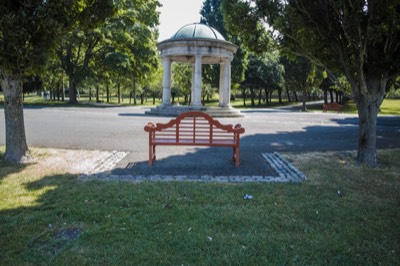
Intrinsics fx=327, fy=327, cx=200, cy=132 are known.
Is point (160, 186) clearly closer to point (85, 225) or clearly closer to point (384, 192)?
point (85, 225)

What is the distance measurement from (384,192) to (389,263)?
2.79m

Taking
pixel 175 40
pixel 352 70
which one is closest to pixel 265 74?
pixel 175 40

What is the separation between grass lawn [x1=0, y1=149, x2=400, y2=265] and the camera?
342 centimetres

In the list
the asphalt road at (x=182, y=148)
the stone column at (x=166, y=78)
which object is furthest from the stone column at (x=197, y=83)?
the asphalt road at (x=182, y=148)

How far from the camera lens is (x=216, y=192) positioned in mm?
5496

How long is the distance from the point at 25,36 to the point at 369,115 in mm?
8122

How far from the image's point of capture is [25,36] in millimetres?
6500

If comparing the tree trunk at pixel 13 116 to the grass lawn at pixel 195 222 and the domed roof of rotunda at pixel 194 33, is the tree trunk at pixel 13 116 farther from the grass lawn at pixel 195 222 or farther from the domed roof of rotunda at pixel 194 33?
the domed roof of rotunda at pixel 194 33

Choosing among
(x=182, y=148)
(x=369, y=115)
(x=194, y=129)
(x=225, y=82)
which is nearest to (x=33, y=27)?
(x=194, y=129)

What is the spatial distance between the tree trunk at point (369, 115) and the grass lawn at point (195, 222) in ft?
6.19

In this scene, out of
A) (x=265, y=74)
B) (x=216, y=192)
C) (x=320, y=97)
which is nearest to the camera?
(x=216, y=192)

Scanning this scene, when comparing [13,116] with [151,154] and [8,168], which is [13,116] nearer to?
[8,168]

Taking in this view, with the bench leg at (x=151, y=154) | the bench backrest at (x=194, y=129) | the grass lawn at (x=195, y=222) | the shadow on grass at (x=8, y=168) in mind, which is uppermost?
the bench backrest at (x=194, y=129)

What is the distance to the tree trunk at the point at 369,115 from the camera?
8219 millimetres
